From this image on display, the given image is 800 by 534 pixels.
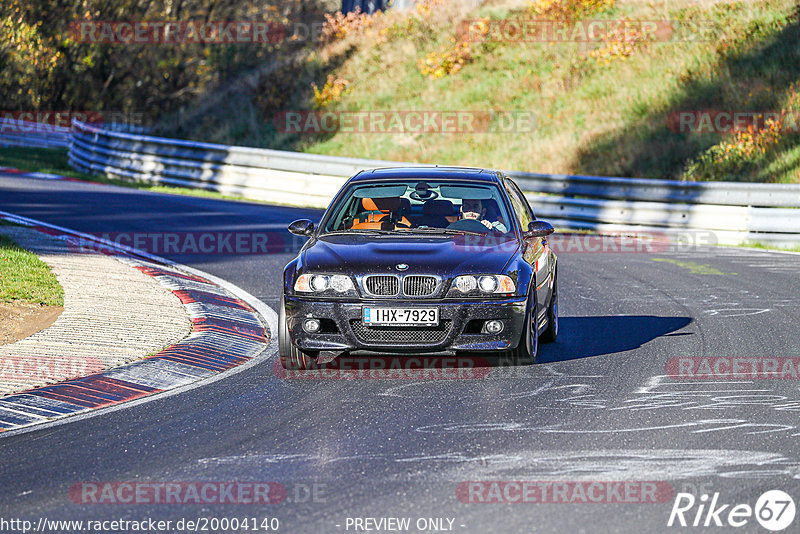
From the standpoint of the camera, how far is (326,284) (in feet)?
28.0

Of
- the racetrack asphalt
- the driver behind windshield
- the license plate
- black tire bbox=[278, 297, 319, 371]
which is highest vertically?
the driver behind windshield

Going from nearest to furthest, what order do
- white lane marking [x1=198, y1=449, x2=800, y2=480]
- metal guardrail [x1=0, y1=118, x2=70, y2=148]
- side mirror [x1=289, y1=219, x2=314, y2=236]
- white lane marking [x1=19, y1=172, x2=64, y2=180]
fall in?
1. white lane marking [x1=198, y1=449, x2=800, y2=480]
2. side mirror [x1=289, y1=219, x2=314, y2=236]
3. white lane marking [x1=19, y1=172, x2=64, y2=180]
4. metal guardrail [x1=0, y1=118, x2=70, y2=148]

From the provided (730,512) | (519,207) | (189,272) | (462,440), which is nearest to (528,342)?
(519,207)

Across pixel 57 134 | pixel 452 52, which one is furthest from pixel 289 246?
pixel 57 134

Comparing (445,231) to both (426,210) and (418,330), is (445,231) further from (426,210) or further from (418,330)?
(418,330)

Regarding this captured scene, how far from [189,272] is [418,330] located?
20.4 ft

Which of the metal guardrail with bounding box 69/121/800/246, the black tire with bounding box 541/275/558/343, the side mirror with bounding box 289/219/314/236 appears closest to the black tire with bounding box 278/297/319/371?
the side mirror with bounding box 289/219/314/236

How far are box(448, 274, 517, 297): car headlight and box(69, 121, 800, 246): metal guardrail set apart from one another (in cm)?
912

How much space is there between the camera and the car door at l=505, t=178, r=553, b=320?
366 inches

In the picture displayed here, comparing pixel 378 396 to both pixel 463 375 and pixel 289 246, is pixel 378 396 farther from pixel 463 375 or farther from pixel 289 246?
pixel 289 246

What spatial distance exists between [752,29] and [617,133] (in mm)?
5024

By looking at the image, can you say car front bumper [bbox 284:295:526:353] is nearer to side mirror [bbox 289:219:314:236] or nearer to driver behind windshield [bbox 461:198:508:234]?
side mirror [bbox 289:219:314:236]

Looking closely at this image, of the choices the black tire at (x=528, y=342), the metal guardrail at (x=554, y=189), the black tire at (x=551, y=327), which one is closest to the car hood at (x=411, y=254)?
the black tire at (x=528, y=342)

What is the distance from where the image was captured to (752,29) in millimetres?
28344
